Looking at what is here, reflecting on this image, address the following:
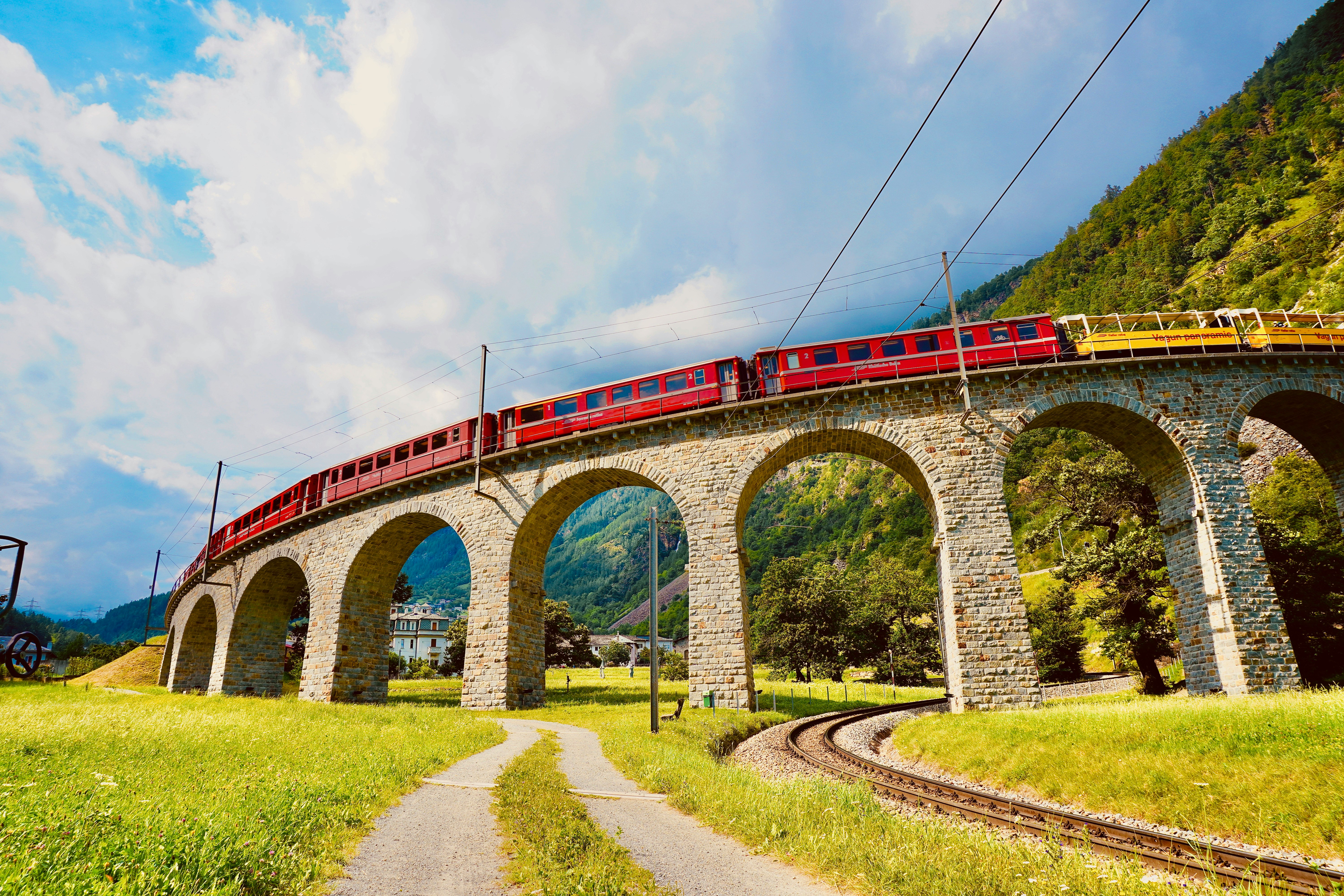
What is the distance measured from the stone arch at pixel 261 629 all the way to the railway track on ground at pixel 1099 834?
32.9 m

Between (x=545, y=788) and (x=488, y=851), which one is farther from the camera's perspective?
(x=545, y=788)

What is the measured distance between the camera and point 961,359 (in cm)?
2047

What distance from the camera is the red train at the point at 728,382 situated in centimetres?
2166

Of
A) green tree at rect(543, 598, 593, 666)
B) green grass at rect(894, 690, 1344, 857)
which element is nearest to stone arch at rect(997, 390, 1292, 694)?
green grass at rect(894, 690, 1344, 857)

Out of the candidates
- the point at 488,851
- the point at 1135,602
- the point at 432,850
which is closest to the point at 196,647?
the point at 432,850

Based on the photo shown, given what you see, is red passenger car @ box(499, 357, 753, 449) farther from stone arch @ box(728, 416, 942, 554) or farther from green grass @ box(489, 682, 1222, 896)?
green grass @ box(489, 682, 1222, 896)

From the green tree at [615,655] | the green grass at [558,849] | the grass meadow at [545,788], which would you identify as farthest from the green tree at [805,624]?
the green tree at [615,655]

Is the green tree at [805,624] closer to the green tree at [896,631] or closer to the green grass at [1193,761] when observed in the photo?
the green tree at [896,631]

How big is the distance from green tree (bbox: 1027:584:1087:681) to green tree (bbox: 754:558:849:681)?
12.1 metres

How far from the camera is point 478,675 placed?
2462cm

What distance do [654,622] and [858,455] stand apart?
12.0 m

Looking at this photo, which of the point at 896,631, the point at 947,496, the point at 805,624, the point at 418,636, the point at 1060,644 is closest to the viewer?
the point at 947,496

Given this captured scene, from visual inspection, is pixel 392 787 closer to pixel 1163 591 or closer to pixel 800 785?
pixel 800 785

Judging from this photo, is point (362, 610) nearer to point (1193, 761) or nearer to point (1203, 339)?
point (1193, 761)
